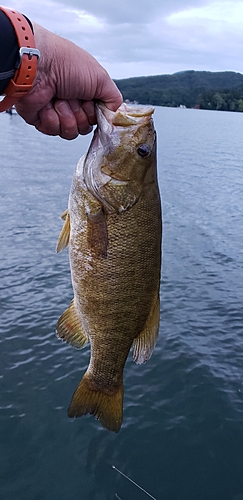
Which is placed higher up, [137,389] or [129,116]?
[129,116]

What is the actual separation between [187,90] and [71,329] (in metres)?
133

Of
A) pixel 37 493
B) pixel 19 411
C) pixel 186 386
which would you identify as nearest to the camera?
pixel 37 493

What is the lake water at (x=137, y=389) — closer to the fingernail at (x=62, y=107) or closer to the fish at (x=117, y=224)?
the fish at (x=117, y=224)

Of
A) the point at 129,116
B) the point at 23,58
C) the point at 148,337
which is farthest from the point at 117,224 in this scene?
the point at 23,58

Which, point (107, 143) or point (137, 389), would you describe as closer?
point (107, 143)

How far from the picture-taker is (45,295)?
10.1 metres

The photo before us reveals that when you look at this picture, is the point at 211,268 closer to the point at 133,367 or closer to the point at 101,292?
the point at 133,367

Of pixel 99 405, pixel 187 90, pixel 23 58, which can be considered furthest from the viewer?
pixel 187 90

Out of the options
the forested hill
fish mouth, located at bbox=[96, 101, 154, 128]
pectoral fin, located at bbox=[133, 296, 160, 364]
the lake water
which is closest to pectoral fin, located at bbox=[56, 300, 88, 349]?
pectoral fin, located at bbox=[133, 296, 160, 364]

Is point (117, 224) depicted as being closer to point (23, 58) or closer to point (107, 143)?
point (107, 143)

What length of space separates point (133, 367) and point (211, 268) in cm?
519

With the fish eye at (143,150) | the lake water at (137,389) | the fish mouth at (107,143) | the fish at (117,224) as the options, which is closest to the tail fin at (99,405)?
the fish at (117,224)

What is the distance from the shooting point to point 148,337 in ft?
9.29

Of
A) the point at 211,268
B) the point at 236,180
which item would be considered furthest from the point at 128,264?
the point at 236,180
